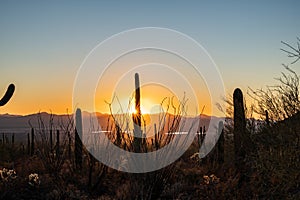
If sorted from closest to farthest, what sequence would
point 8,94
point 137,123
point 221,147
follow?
point 8,94 < point 137,123 < point 221,147

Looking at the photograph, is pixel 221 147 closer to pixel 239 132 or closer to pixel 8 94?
pixel 239 132

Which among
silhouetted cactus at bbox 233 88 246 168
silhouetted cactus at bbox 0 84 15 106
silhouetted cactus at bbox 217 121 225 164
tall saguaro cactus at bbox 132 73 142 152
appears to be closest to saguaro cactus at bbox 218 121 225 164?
silhouetted cactus at bbox 217 121 225 164

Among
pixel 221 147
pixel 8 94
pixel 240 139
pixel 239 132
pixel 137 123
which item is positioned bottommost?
pixel 221 147

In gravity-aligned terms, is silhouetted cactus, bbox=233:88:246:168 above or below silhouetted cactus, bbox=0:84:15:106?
below

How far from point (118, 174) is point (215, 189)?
4810mm

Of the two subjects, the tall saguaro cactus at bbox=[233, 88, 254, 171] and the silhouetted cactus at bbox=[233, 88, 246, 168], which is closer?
the tall saguaro cactus at bbox=[233, 88, 254, 171]

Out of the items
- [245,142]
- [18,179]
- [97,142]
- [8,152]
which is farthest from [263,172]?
[8,152]

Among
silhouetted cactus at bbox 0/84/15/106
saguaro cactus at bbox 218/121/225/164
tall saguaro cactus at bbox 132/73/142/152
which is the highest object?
silhouetted cactus at bbox 0/84/15/106

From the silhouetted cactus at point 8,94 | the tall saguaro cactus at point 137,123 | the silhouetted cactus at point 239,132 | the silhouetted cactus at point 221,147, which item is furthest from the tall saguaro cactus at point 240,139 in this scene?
the silhouetted cactus at point 8,94

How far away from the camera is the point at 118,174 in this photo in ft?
54.4

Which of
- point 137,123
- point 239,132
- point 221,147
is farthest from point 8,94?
point 221,147

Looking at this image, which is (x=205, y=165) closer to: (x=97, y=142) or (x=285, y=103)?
(x=97, y=142)

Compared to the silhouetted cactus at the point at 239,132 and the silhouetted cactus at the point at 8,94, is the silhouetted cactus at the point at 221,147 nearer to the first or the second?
the silhouetted cactus at the point at 239,132

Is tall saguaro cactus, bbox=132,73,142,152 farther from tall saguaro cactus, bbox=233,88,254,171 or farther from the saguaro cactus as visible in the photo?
the saguaro cactus
